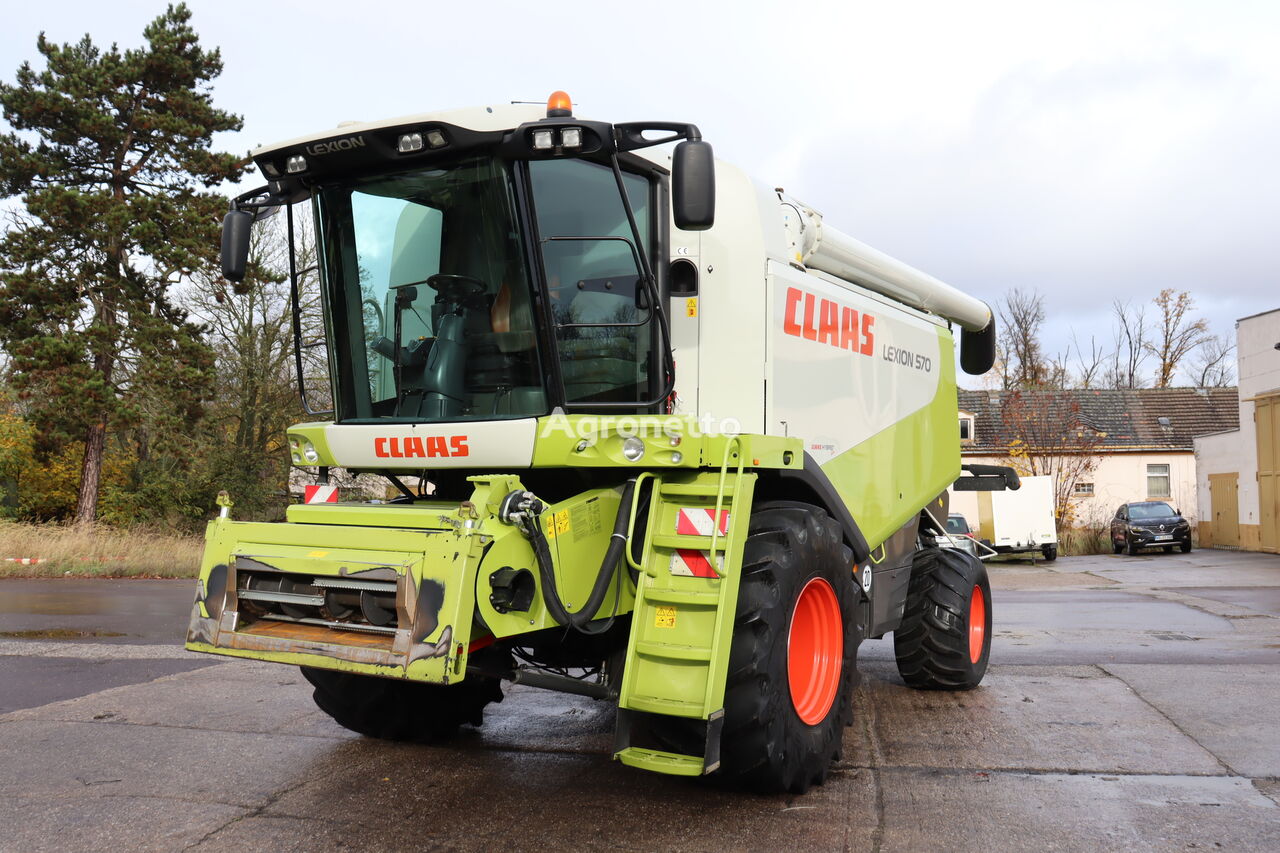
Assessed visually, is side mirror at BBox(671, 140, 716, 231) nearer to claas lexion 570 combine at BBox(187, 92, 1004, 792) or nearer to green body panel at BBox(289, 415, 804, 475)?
claas lexion 570 combine at BBox(187, 92, 1004, 792)

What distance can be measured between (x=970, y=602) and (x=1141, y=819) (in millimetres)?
3192

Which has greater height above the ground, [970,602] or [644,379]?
[644,379]

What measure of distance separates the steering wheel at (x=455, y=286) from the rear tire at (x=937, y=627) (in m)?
4.12

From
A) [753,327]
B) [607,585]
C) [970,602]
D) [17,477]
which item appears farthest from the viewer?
[17,477]

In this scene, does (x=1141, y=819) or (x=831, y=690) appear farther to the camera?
(x=831, y=690)

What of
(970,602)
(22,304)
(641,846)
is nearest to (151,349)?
(22,304)

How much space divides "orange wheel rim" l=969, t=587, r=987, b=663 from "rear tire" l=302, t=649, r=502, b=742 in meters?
3.81

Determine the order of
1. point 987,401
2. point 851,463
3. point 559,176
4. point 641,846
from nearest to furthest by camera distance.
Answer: point 641,846
point 559,176
point 851,463
point 987,401

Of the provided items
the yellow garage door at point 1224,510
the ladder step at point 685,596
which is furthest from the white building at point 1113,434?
the ladder step at point 685,596

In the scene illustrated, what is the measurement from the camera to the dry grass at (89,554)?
18.7 m

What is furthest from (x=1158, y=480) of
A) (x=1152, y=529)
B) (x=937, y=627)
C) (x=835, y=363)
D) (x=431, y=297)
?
(x=431, y=297)

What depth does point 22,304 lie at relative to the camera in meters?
24.2

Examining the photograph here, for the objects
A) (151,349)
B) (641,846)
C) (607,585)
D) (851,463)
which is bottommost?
(641,846)

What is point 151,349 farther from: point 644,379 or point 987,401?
point 987,401
